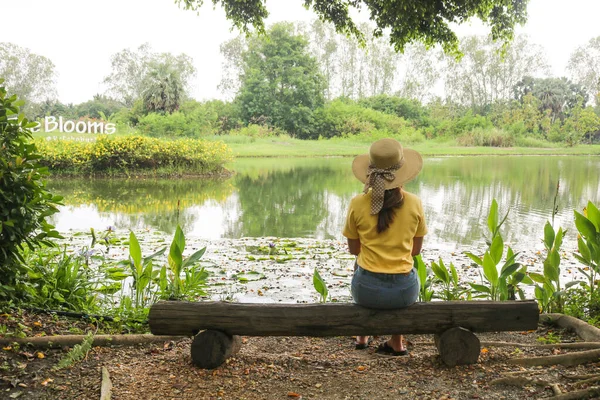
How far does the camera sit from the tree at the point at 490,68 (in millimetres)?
35625

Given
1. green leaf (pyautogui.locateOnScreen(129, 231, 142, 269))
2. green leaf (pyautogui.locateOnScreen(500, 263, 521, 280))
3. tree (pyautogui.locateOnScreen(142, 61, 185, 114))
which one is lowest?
green leaf (pyautogui.locateOnScreen(500, 263, 521, 280))

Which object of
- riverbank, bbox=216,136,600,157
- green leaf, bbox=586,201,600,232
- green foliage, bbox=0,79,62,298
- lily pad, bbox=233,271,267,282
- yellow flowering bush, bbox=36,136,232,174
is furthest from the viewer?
riverbank, bbox=216,136,600,157

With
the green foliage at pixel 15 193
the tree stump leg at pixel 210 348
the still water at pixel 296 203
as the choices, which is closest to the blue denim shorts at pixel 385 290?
the tree stump leg at pixel 210 348

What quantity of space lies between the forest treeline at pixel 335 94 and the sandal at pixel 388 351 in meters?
21.1

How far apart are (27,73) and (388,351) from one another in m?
30.7

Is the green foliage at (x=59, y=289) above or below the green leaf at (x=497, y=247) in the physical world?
below

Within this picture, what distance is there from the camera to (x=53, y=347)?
2713 millimetres

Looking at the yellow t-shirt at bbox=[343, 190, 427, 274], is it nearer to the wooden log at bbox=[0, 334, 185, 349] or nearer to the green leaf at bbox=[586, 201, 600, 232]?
the wooden log at bbox=[0, 334, 185, 349]

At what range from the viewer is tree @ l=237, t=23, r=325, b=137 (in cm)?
2933

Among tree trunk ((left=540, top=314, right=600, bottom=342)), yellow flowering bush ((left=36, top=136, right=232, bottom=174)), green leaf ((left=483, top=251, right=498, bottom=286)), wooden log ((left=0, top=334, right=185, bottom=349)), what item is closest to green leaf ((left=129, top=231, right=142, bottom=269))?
wooden log ((left=0, top=334, right=185, bottom=349))

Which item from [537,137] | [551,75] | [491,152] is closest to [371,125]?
[491,152]

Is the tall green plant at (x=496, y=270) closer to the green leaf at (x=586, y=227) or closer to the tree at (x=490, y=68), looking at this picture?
the green leaf at (x=586, y=227)

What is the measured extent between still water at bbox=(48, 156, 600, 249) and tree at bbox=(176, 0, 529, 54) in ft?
7.98

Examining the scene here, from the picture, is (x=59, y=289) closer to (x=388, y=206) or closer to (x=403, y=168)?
(x=388, y=206)
